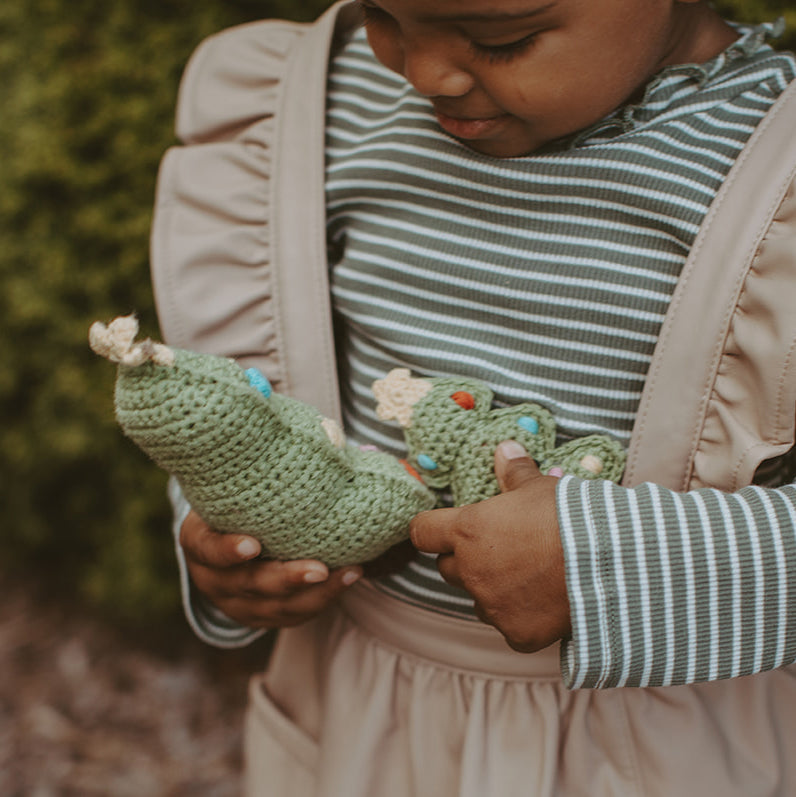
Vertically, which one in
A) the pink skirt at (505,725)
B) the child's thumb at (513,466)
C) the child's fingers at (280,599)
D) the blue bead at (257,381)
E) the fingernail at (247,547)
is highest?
the blue bead at (257,381)

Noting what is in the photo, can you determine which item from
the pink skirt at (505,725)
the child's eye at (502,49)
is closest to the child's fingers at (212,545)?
the pink skirt at (505,725)

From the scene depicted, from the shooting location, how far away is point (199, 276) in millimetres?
1020

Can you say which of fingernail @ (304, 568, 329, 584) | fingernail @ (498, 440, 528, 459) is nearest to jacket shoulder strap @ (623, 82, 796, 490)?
fingernail @ (498, 440, 528, 459)

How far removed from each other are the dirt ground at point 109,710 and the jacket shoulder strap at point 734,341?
4.72ft

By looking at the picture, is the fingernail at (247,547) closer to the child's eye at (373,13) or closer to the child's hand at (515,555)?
the child's hand at (515,555)

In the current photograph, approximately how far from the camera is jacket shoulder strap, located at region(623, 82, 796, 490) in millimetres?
753

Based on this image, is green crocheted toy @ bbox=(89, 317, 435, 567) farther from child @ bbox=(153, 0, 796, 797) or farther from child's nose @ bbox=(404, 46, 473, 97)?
child's nose @ bbox=(404, 46, 473, 97)

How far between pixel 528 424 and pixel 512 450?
0.04 m

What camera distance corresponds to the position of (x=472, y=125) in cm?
85

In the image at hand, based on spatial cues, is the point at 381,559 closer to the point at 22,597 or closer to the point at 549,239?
the point at 549,239

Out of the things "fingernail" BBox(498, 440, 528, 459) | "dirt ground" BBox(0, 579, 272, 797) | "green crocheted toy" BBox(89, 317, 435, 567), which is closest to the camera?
"green crocheted toy" BBox(89, 317, 435, 567)

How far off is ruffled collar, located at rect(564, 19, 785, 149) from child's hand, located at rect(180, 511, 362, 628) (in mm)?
535

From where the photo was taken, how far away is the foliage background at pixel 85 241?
4.98 feet

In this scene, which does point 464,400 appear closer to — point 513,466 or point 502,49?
point 513,466
